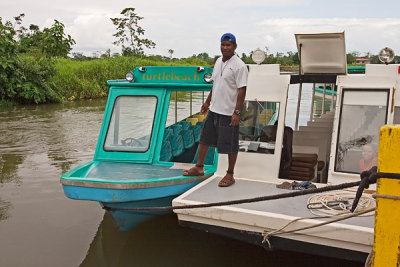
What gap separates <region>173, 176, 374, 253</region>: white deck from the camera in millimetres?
3613

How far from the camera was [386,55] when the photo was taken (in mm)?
4820

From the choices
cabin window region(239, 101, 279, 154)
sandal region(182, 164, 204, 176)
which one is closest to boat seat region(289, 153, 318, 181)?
cabin window region(239, 101, 279, 154)

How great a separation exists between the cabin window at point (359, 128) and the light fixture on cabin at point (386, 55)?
16.0 inches

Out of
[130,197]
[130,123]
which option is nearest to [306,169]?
[130,197]

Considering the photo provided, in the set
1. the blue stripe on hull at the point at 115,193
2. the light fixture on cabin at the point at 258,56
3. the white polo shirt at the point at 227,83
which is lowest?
the blue stripe on hull at the point at 115,193

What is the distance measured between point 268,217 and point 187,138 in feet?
9.77

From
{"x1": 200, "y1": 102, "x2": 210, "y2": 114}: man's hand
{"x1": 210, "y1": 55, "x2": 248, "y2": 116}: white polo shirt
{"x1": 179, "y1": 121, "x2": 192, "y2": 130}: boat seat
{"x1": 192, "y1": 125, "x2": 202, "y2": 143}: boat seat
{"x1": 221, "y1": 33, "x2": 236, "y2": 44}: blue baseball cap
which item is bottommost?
{"x1": 192, "y1": 125, "x2": 202, "y2": 143}: boat seat

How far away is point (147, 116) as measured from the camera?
6.09 meters

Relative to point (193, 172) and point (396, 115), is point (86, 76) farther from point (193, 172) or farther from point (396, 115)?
point (396, 115)

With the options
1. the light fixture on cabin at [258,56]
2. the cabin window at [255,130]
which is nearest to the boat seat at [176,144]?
the cabin window at [255,130]

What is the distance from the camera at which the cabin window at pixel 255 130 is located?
5.17m

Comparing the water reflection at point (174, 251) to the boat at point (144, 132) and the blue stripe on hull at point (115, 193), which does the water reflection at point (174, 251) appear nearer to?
the boat at point (144, 132)

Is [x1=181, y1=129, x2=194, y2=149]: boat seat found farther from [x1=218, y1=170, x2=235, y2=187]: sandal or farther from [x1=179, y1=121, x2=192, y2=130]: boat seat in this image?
[x1=218, y1=170, x2=235, y2=187]: sandal

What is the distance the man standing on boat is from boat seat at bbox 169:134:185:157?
142 centimetres
